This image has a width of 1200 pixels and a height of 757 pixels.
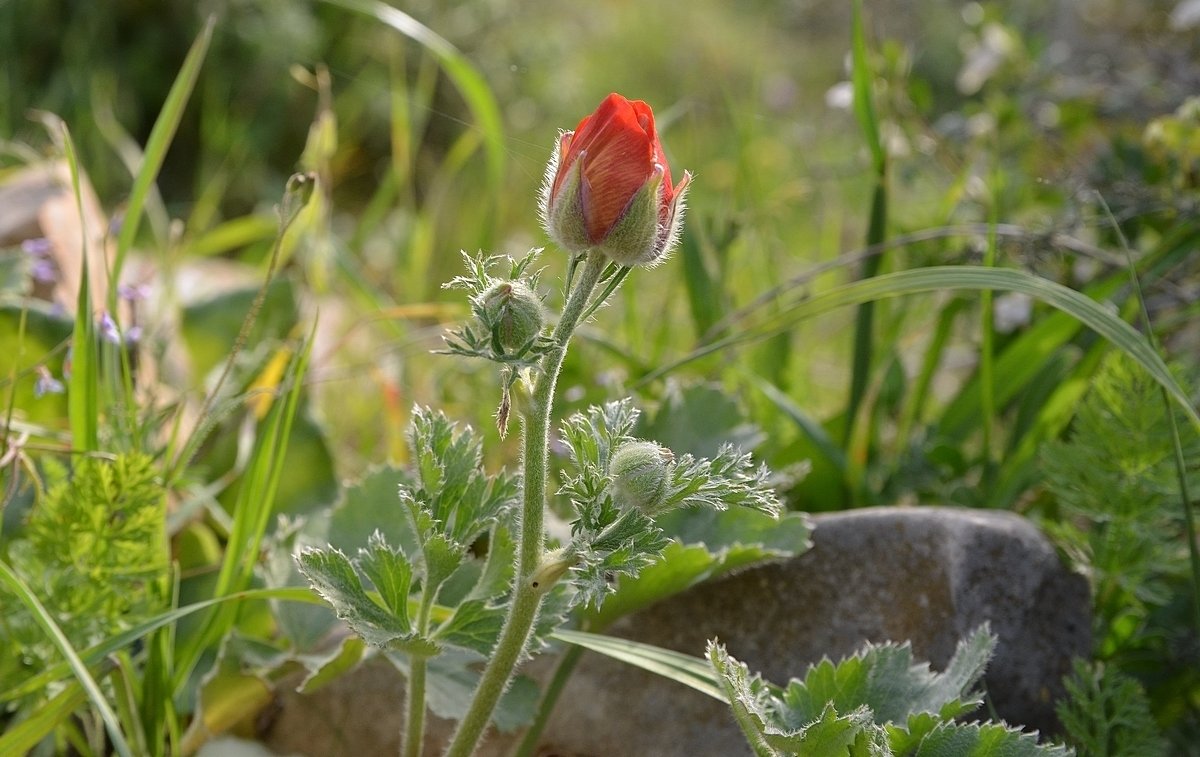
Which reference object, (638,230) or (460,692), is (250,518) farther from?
(638,230)

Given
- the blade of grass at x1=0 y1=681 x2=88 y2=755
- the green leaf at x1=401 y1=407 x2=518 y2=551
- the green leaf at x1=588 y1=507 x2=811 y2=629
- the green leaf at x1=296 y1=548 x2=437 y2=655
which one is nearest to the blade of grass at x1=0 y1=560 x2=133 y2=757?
the blade of grass at x1=0 y1=681 x2=88 y2=755

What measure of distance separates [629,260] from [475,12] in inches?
165

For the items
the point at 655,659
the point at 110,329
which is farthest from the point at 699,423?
the point at 110,329

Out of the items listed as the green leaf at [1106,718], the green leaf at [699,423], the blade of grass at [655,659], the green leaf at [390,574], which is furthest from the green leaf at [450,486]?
the green leaf at [1106,718]

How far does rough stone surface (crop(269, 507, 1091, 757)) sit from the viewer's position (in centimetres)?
129

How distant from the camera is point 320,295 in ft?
7.06

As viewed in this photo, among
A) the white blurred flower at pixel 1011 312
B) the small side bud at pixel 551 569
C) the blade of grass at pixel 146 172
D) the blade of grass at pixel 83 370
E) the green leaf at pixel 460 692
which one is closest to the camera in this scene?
the small side bud at pixel 551 569

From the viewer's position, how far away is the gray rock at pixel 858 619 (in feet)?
4.25

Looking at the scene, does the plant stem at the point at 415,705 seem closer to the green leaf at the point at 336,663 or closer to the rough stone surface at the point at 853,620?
the green leaf at the point at 336,663

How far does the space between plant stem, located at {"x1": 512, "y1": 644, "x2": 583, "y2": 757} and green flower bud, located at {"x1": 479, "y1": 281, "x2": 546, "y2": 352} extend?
21.8 inches

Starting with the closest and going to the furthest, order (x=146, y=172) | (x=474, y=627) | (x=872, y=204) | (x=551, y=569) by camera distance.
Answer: (x=551, y=569), (x=474, y=627), (x=146, y=172), (x=872, y=204)

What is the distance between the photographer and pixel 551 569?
917 millimetres

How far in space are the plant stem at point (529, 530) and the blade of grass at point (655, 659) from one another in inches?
4.3

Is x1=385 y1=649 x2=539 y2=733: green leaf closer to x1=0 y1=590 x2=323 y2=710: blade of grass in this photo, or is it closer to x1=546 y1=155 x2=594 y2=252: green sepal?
x1=0 y1=590 x2=323 y2=710: blade of grass
